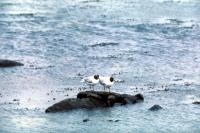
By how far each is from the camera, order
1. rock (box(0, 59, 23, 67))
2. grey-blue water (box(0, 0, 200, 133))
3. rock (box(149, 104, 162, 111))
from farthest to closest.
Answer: rock (box(0, 59, 23, 67)) < rock (box(149, 104, 162, 111)) < grey-blue water (box(0, 0, 200, 133))

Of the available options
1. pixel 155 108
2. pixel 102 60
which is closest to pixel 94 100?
pixel 155 108

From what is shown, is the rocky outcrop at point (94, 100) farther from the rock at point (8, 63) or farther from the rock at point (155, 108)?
the rock at point (8, 63)

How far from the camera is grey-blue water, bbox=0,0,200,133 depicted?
97.7 ft

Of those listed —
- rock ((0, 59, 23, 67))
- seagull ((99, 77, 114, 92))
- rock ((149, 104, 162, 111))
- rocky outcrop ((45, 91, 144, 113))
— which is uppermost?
rock ((0, 59, 23, 67))

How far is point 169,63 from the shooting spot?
→ 1700 inches

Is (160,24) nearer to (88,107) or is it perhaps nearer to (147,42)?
(147,42)

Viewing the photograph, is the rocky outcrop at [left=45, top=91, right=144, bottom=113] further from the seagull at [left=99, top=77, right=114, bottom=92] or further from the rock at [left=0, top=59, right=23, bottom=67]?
the rock at [left=0, top=59, right=23, bottom=67]

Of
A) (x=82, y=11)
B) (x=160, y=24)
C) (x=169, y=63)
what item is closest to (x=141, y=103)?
(x=169, y=63)

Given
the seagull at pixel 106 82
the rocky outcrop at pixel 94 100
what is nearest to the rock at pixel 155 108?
the rocky outcrop at pixel 94 100

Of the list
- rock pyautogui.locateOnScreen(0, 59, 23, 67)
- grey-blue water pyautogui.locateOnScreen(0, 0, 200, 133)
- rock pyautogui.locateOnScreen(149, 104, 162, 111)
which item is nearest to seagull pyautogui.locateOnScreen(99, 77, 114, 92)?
grey-blue water pyautogui.locateOnScreen(0, 0, 200, 133)

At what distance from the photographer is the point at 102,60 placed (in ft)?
146

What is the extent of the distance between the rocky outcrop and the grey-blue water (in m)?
0.47

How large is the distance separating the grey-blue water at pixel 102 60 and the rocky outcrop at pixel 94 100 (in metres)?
0.47

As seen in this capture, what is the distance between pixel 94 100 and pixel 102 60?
1261 cm
